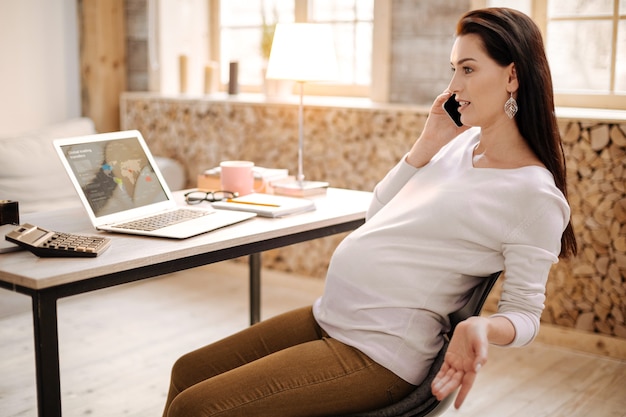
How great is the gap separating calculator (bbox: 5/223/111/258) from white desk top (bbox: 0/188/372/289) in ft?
0.05

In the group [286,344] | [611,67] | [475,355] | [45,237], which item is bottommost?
[286,344]

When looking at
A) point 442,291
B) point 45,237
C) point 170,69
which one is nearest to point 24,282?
point 45,237

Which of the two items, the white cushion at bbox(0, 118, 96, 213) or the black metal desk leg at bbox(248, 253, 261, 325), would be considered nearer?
the black metal desk leg at bbox(248, 253, 261, 325)

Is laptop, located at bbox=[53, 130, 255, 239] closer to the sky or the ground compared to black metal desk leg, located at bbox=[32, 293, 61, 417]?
closer to the sky

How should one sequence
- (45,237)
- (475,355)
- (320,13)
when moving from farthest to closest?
(320,13) < (45,237) < (475,355)

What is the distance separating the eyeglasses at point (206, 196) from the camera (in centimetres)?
238

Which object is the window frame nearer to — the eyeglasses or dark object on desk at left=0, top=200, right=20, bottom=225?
the eyeglasses

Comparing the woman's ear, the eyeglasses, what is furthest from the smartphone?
the eyeglasses

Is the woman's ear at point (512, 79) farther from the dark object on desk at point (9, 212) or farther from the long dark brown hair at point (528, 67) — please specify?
the dark object on desk at point (9, 212)

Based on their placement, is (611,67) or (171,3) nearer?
(611,67)

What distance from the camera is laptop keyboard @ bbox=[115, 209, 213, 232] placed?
1983mm

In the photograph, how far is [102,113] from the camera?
4.45 meters

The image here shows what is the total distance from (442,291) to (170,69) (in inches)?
124

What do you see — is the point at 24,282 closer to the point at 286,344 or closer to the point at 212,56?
the point at 286,344
